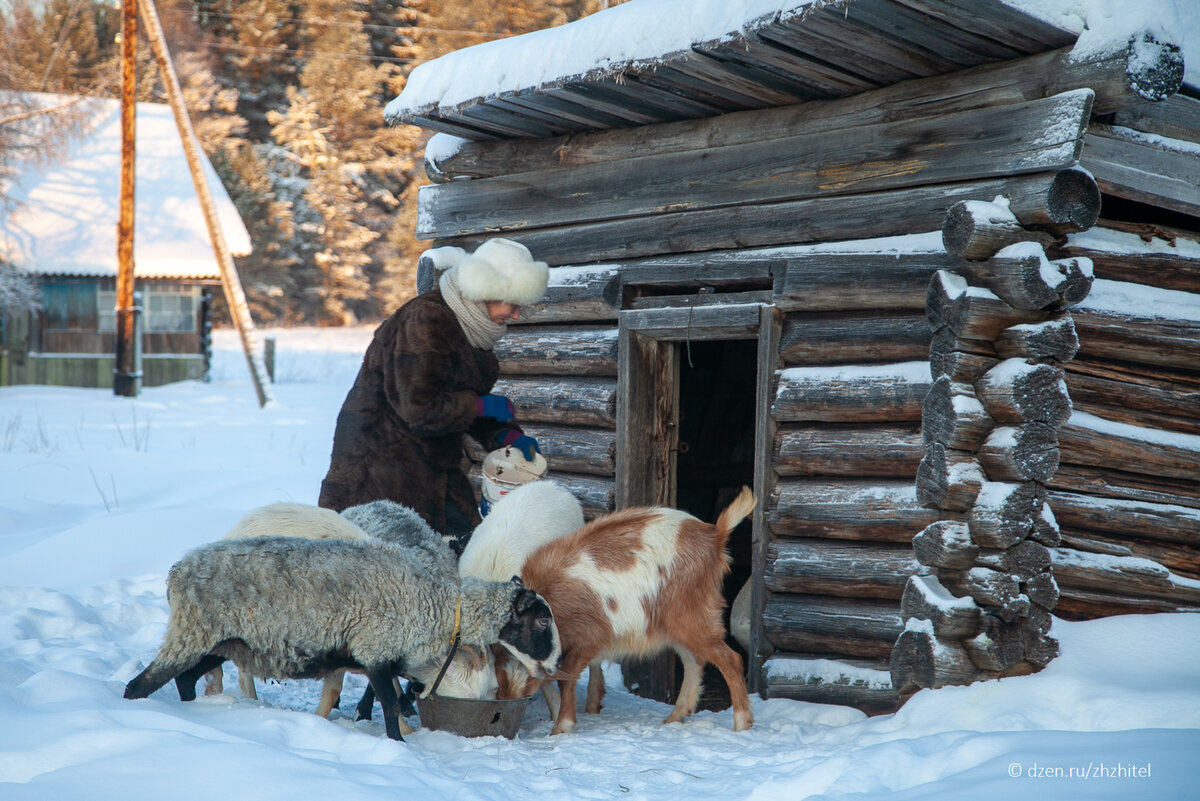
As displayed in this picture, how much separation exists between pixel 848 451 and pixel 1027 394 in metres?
1.19

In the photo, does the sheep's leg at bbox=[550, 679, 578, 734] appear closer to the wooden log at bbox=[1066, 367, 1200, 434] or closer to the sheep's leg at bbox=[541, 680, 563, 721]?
the sheep's leg at bbox=[541, 680, 563, 721]

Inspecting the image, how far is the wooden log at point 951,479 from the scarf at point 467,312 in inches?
97.7

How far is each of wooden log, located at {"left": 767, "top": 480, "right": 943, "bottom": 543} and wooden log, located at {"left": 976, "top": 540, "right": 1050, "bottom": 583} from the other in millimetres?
578

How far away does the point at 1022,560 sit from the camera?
14.2ft

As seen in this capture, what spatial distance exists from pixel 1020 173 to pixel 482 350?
296cm

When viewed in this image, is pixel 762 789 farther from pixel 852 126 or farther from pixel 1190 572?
pixel 852 126

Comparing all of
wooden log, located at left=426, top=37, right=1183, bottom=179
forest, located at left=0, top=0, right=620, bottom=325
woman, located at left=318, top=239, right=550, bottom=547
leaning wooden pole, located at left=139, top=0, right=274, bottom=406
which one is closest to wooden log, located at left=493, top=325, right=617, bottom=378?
woman, located at left=318, top=239, right=550, bottom=547

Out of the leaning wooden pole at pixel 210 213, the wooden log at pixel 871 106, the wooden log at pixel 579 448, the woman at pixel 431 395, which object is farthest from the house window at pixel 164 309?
the woman at pixel 431 395

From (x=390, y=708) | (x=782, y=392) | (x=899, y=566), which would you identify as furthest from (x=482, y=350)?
(x=899, y=566)

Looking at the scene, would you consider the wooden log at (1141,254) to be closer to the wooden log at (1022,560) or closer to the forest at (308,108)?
the wooden log at (1022,560)

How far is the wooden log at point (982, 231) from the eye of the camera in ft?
14.3

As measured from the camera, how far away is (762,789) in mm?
3725

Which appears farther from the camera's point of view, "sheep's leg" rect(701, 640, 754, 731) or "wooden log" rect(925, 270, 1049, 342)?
"sheep's leg" rect(701, 640, 754, 731)

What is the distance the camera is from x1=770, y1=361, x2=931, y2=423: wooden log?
200 inches
